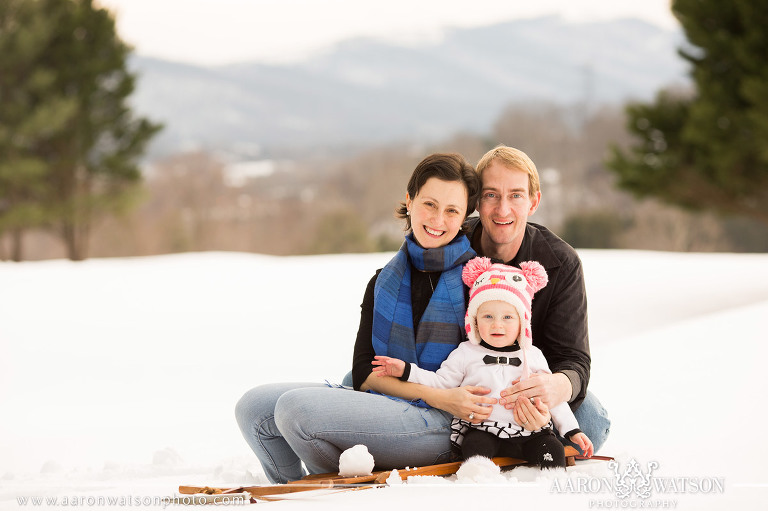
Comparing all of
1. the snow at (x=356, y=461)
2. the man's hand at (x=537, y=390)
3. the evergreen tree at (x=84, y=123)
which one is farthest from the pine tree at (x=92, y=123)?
the man's hand at (x=537, y=390)

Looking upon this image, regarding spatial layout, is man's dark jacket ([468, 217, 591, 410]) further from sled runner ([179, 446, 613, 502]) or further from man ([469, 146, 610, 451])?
sled runner ([179, 446, 613, 502])

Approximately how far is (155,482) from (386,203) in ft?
85.7

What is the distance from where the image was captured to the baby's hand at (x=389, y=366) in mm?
2637

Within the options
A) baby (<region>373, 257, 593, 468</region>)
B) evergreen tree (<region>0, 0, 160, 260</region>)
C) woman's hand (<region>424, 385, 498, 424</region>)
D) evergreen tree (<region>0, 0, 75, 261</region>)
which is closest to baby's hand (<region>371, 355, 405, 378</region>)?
baby (<region>373, 257, 593, 468</region>)

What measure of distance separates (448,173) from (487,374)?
27.1 inches

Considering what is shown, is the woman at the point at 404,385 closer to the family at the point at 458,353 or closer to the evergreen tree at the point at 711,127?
the family at the point at 458,353

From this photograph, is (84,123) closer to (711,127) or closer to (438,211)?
(711,127)

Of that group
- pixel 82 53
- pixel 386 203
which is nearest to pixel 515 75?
pixel 386 203

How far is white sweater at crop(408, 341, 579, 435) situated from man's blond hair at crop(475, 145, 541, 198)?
1.97 ft

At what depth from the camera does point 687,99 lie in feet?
41.4

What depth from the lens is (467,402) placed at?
253 centimetres

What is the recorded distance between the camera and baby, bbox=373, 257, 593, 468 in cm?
257

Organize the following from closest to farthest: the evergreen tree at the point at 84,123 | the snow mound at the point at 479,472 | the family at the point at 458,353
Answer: the snow mound at the point at 479,472
the family at the point at 458,353
the evergreen tree at the point at 84,123

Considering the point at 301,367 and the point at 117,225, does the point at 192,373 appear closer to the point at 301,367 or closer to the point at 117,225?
the point at 301,367
